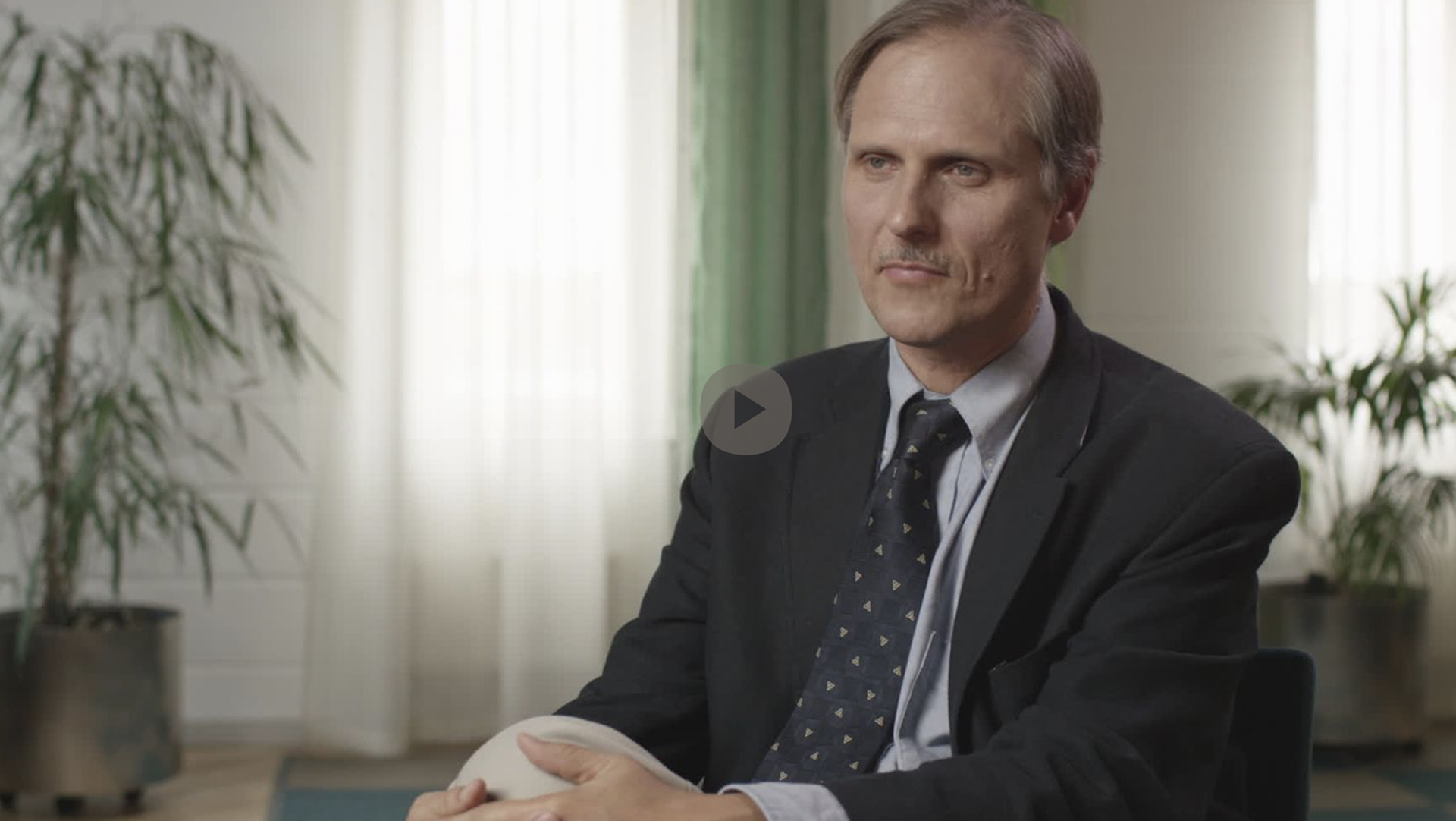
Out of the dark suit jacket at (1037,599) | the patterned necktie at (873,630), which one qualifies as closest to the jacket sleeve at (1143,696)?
the dark suit jacket at (1037,599)

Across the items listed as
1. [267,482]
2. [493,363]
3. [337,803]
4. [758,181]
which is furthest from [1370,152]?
[337,803]

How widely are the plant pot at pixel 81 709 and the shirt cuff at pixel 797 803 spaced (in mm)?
2377

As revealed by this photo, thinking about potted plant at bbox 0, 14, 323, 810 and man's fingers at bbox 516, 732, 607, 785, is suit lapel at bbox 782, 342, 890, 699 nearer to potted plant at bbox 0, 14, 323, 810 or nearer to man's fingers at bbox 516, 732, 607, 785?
man's fingers at bbox 516, 732, 607, 785

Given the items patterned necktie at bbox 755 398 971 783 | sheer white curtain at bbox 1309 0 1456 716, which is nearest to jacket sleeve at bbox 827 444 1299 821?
patterned necktie at bbox 755 398 971 783

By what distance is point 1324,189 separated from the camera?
4230mm

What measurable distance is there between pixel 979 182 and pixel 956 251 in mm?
63

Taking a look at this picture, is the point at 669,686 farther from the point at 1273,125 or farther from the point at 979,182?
the point at 1273,125

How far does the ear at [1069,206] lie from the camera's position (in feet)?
4.82

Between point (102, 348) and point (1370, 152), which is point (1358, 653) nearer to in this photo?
point (1370, 152)

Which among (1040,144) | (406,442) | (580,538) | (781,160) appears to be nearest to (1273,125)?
(781,160)
